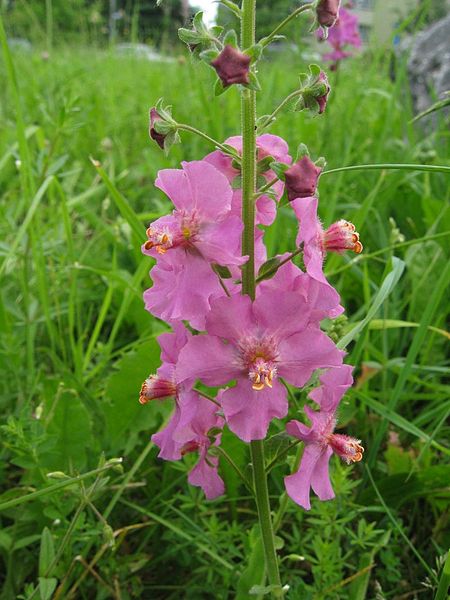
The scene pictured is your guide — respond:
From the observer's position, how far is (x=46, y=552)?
1224 millimetres

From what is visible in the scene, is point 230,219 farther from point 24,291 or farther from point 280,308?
point 24,291

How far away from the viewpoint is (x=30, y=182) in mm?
1871

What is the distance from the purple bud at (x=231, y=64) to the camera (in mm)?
855

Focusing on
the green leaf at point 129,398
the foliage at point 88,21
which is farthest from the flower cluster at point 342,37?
the green leaf at point 129,398

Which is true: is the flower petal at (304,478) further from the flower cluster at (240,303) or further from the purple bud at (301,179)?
the purple bud at (301,179)

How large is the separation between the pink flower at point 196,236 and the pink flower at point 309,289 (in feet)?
0.24

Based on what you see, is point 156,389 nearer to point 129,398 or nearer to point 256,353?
point 256,353

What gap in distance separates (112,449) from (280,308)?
746mm

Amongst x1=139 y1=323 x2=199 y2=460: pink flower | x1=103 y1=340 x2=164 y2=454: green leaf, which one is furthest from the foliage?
x1=139 y1=323 x2=199 y2=460: pink flower

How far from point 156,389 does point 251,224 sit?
11.9 inches

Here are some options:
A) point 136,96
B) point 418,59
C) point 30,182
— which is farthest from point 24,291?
point 418,59

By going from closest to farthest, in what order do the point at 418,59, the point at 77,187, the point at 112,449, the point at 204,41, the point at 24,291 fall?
the point at 204,41, the point at 112,449, the point at 24,291, the point at 77,187, the point at 418,59

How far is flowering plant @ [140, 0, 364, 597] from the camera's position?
952 millimetres

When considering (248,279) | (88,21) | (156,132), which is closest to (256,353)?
(248,279)
